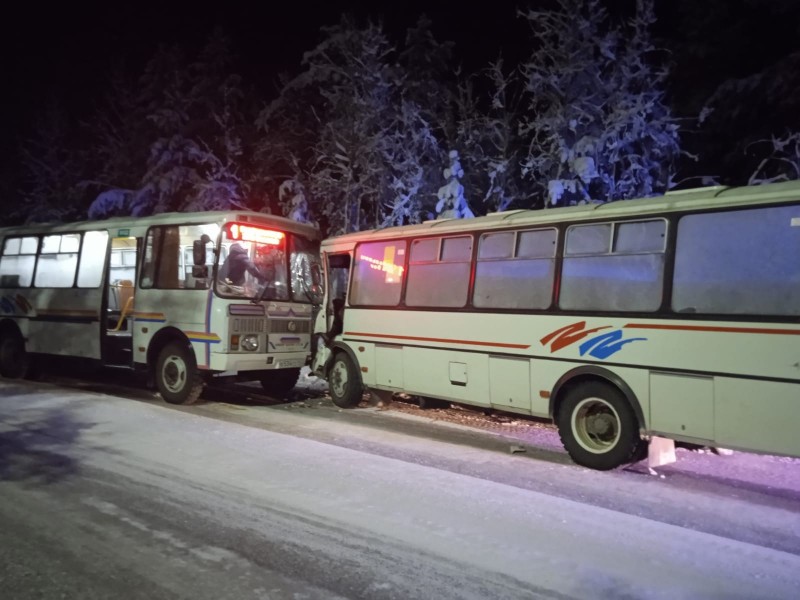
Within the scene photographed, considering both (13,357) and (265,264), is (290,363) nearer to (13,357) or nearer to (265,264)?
(265,264)

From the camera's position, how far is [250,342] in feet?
33.7

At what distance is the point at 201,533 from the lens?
491 centimetres

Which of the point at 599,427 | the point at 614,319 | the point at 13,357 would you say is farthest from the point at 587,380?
the point at 13,357

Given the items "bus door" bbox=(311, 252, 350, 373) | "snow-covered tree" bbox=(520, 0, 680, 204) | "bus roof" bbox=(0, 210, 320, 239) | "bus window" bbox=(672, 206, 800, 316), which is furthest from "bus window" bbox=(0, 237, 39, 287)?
"bus window" bbox=(672, 206, 800, 316)

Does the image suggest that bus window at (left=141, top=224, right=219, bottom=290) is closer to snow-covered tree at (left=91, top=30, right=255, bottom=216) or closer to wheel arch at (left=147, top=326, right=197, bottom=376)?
wheel arch at (left=147, top=326, right=197, bottom=376)

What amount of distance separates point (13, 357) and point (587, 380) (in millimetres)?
11725

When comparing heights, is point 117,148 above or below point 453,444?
above

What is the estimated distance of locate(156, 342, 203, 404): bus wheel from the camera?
10516mm

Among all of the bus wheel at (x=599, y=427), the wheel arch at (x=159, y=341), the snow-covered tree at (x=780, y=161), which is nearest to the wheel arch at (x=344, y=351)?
the wheel arch at (x=159, y=341)

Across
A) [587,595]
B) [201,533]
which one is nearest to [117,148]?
[201,533]

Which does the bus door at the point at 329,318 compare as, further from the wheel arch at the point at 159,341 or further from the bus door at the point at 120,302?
the bus door at the point at 120,302

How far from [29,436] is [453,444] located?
5134 mm

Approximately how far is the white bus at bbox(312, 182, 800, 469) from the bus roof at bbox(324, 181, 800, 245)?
0.05 feet

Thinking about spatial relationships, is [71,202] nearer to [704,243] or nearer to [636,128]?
[636,128]
